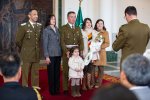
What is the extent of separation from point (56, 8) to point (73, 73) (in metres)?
5.23

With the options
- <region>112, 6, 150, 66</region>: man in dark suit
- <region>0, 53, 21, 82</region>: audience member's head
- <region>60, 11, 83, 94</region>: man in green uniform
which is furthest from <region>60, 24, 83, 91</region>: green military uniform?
<region>0, 53, 21, 82</region>: audience member's head

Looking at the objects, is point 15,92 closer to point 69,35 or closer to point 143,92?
point 143,92

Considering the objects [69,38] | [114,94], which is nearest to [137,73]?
[114,94]

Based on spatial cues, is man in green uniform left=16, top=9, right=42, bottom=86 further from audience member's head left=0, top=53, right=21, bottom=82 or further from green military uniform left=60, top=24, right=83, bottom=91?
audience member's head left=0, top=53, right=21, bottom=82

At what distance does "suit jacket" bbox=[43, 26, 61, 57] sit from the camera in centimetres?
612

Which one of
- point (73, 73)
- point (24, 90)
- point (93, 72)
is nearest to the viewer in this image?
point (24, 90)

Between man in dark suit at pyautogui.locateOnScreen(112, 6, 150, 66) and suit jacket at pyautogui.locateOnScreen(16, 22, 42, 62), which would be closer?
man in dark suit at pyautogui.locateOnScreen(112, 6, 150, 66)

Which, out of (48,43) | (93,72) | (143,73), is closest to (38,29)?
(48,43)

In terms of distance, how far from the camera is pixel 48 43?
244 inches

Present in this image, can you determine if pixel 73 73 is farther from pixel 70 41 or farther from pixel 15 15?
pixel 15 15

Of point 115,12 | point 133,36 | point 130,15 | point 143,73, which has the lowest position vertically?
point 143,73

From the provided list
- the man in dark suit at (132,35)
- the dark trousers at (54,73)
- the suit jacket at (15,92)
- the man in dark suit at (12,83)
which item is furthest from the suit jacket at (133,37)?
the suit jacket at (15,92)

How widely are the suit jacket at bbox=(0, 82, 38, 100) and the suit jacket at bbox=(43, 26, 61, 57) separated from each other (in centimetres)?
355

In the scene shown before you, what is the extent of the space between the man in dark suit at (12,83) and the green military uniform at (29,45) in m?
3.38
